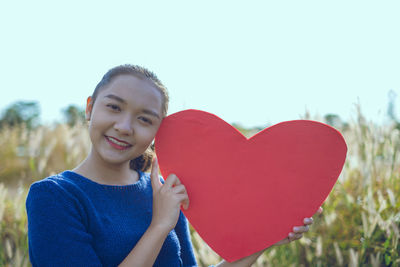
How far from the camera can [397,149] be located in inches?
98.0

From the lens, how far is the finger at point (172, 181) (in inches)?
51.1

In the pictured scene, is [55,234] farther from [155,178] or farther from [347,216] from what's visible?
[347,216]

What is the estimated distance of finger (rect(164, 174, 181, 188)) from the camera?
1299mm

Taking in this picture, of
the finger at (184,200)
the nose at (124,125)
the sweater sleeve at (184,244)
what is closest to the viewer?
the nose at (124,125)

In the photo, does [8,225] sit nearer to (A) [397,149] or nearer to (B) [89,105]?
(B) [89,105]

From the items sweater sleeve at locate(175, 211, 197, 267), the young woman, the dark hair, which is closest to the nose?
the young woman

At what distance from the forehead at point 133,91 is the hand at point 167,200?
11.2 inches

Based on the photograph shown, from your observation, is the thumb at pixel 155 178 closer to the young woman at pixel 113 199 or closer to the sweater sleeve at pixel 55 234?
the young woman at pixel 113 199

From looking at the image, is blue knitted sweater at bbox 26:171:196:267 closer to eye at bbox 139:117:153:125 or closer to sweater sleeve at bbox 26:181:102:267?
sweater sleeve at bbox 26:181:102:267

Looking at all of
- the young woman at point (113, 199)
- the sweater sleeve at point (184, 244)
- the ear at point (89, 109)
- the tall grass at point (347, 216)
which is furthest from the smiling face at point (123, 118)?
the tall grass at point (347, 216)

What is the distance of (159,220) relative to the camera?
1168 mm

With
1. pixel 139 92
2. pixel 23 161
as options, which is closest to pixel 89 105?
pixel 139 92

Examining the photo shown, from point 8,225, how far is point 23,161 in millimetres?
2880

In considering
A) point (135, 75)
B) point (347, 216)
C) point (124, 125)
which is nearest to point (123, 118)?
point (124, 125)
